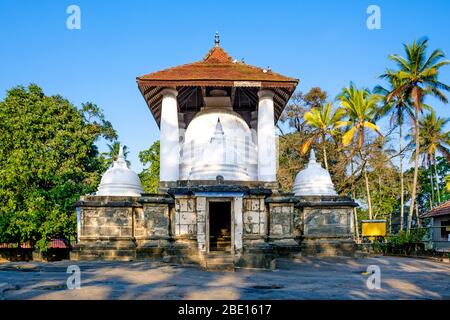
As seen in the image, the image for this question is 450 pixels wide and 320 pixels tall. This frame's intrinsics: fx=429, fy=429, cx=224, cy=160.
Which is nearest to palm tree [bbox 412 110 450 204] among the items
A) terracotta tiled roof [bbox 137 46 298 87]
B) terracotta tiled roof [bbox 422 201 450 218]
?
terracotta tiled roof [bbox 422 201 450 218]

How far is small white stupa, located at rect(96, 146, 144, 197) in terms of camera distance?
15.3m

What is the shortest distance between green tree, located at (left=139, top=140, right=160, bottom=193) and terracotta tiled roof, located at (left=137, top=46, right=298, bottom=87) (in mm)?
14834

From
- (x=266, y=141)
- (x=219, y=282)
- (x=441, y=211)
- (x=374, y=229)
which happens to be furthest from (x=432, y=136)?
(x=219, y=282)

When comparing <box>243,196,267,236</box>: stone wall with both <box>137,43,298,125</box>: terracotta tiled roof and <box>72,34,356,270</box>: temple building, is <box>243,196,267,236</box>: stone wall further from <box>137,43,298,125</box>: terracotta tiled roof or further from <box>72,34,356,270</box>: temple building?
<box>137,43,298,125</box>: terracotta tiled roof

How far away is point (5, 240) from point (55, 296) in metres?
16.4

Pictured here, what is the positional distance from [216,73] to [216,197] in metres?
5.36

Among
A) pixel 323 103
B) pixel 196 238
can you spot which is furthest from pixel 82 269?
pixel 323 103

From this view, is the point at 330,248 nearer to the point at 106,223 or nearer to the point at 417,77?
the point at 106,223

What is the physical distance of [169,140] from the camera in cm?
1495

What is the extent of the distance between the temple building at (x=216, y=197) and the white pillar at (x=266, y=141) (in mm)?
35

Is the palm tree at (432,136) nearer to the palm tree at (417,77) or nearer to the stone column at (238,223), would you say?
the palm tree at (417,77)

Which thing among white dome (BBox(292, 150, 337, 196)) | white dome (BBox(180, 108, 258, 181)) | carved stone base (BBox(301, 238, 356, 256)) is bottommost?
carved stone base (BBox(301, 238, 356, 256))

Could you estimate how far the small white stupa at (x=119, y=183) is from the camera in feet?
50.2

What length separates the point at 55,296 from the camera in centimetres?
679
